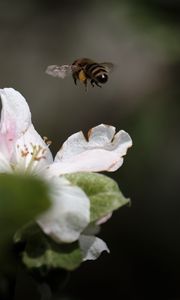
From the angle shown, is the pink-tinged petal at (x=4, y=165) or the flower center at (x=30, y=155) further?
the flower center at (x=30, y=155)

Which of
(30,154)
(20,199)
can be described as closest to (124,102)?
(30,154)

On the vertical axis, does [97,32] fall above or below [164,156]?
above

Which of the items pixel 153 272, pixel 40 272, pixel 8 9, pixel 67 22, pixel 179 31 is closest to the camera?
pixel 40 272

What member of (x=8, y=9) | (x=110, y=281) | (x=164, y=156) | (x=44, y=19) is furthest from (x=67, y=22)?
(x=110, y=281)

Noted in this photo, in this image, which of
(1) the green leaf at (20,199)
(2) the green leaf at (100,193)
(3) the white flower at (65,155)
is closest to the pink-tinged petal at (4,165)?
(3) the white flower at (65,155)

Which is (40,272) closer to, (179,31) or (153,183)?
(179,31)

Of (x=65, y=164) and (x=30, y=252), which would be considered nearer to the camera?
(x=30, y=252)

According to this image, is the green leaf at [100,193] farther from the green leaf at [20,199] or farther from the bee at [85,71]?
the bee at [85,71]

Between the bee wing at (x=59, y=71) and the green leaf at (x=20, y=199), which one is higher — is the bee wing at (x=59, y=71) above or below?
below
